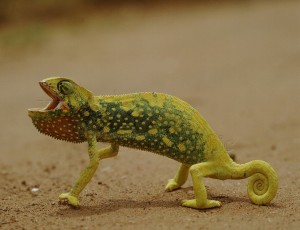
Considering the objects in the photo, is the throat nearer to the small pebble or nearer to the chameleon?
the chameleon

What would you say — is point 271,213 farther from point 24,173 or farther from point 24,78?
point 24,78

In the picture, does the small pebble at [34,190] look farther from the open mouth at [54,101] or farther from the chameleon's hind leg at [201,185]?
the chameleon's hind leg at [201,185]

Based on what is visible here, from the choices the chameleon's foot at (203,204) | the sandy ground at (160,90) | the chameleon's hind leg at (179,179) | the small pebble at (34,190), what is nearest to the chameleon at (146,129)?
the chameleon's foot at (203,204)

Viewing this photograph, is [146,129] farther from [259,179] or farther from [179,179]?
[259,179]

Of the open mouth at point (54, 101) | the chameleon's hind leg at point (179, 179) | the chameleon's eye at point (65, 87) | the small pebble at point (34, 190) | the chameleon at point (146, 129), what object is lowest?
the small pebble at point (34, 190)

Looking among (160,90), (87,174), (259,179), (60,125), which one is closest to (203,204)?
(259,179)

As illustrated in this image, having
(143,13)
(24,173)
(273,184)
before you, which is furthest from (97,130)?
(143,13)
